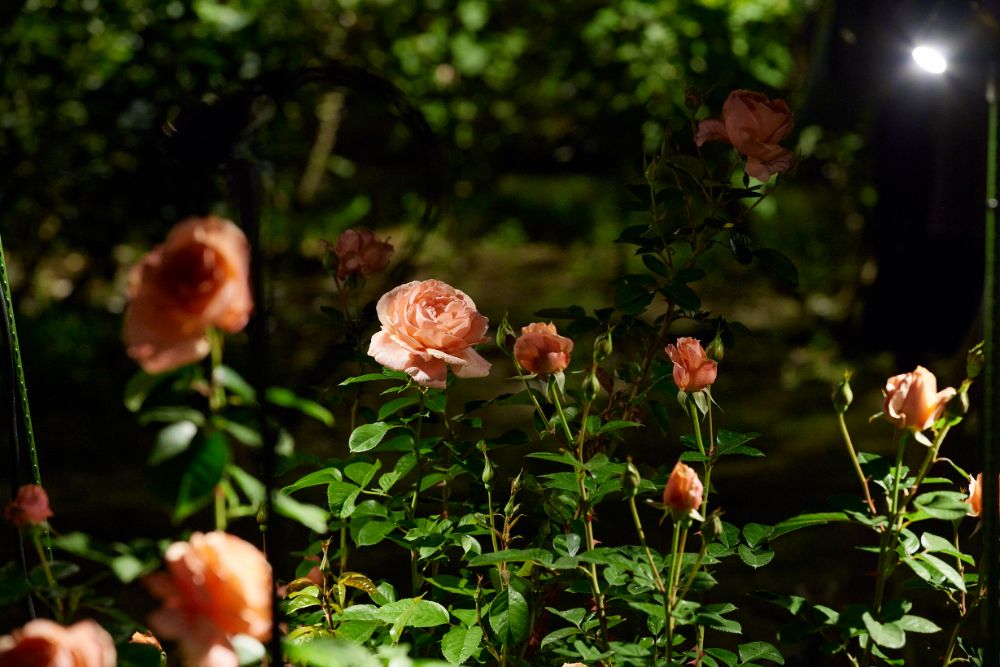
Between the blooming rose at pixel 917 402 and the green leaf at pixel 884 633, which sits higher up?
the blooming rose at pixel 917 402

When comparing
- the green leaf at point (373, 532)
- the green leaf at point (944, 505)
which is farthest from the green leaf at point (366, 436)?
the green leaf at point (944, 505)

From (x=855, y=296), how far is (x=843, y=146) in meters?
0.72

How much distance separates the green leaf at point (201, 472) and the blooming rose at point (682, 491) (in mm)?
353

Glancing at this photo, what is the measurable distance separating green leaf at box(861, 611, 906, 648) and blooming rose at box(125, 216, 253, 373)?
0.57 metres

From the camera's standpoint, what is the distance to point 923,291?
3812mm

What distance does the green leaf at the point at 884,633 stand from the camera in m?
0.79

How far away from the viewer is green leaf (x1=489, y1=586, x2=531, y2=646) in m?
0.90

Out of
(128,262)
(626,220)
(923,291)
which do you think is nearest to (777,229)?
(626,220)

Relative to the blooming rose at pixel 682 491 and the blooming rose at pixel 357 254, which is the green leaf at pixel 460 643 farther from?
the blooming rose at pixel 357 254

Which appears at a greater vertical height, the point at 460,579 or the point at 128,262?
the point at 460,579

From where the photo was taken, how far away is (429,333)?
3.00 feet

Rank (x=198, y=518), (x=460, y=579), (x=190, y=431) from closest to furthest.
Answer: (x=190, y=431), (x=460, y=579), (x=198, y=518)

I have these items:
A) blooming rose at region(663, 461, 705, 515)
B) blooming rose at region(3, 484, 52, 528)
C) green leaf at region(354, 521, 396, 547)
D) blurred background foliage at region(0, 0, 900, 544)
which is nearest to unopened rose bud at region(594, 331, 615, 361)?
blooming rose at region(663, 461, 705, 515)

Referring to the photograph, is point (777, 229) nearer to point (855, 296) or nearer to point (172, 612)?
point (855, 296)
